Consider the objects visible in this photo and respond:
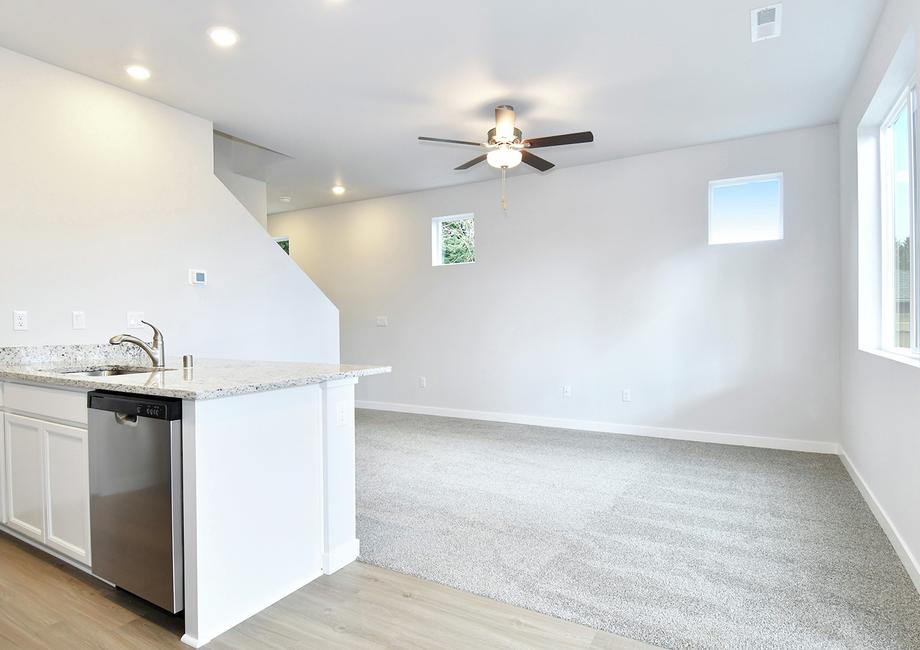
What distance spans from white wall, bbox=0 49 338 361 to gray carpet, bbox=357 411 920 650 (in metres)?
1.65

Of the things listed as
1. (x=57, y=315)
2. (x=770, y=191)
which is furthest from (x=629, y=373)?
(x=57, y=315)

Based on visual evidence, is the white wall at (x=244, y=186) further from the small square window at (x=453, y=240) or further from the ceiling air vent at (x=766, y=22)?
the ceiling air vent at (x=766, y=22)

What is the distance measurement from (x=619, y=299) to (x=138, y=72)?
171 inches

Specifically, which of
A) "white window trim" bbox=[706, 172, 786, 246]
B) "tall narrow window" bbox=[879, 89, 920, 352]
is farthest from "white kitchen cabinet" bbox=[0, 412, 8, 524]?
"white window trim" bbox=[706, 172, 786, 246]

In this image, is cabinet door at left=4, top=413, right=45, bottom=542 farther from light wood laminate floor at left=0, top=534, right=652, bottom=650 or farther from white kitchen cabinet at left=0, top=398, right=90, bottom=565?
light wood laminate floor at left=0, top=534, right=652, bottom=650

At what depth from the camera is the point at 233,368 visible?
8.98 feet

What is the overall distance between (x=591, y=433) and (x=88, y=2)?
496 centimetres

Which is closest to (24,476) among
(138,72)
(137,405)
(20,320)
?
(20,320)

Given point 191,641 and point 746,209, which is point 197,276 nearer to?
point 191,641

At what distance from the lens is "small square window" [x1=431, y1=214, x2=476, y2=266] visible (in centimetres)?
636

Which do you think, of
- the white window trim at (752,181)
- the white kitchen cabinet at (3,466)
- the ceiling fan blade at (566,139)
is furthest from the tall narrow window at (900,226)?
the white kitchen cabinet at (3,466)

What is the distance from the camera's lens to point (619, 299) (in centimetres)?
535

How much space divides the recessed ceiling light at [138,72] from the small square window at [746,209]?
457cm

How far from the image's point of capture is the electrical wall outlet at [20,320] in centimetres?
302
